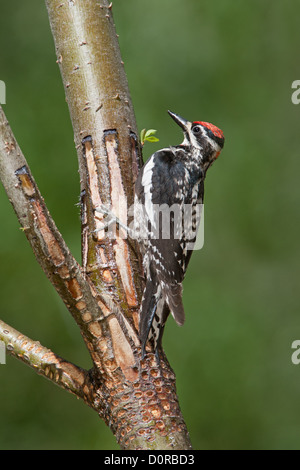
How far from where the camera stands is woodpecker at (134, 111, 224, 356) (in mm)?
2162

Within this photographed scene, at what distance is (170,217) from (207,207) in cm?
180

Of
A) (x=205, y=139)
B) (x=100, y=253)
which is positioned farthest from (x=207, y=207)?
(x=100, y=253)

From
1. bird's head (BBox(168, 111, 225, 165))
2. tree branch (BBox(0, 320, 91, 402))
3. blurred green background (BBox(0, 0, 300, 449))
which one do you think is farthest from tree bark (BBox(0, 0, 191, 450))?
blurred green background (BBox(0, 0, 300, 449))

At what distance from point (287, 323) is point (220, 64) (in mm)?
1878

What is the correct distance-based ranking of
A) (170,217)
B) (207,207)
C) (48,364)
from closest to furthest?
(48,364) → (170,217) → (207,207)

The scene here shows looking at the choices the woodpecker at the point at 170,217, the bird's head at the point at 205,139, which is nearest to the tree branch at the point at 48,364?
the woodpecker at the point at 170,217

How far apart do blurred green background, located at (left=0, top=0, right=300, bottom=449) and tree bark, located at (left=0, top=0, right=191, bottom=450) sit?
161 cm

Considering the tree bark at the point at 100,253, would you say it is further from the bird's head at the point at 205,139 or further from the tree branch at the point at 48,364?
the bird's head at the point at 205,139

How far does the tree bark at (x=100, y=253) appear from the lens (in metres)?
1.77

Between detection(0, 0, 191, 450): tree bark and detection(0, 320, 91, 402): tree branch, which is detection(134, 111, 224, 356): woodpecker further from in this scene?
detection(0, 320, 91, 402): tree branch

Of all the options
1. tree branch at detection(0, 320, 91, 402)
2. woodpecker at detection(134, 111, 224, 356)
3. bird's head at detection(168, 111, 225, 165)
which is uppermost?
bird's head at detection(168, 111, 225, 165)

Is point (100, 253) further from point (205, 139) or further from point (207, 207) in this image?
point (207, 207)

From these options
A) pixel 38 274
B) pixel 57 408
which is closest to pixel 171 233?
pixel 38 274

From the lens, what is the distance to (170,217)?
8.36 feet
